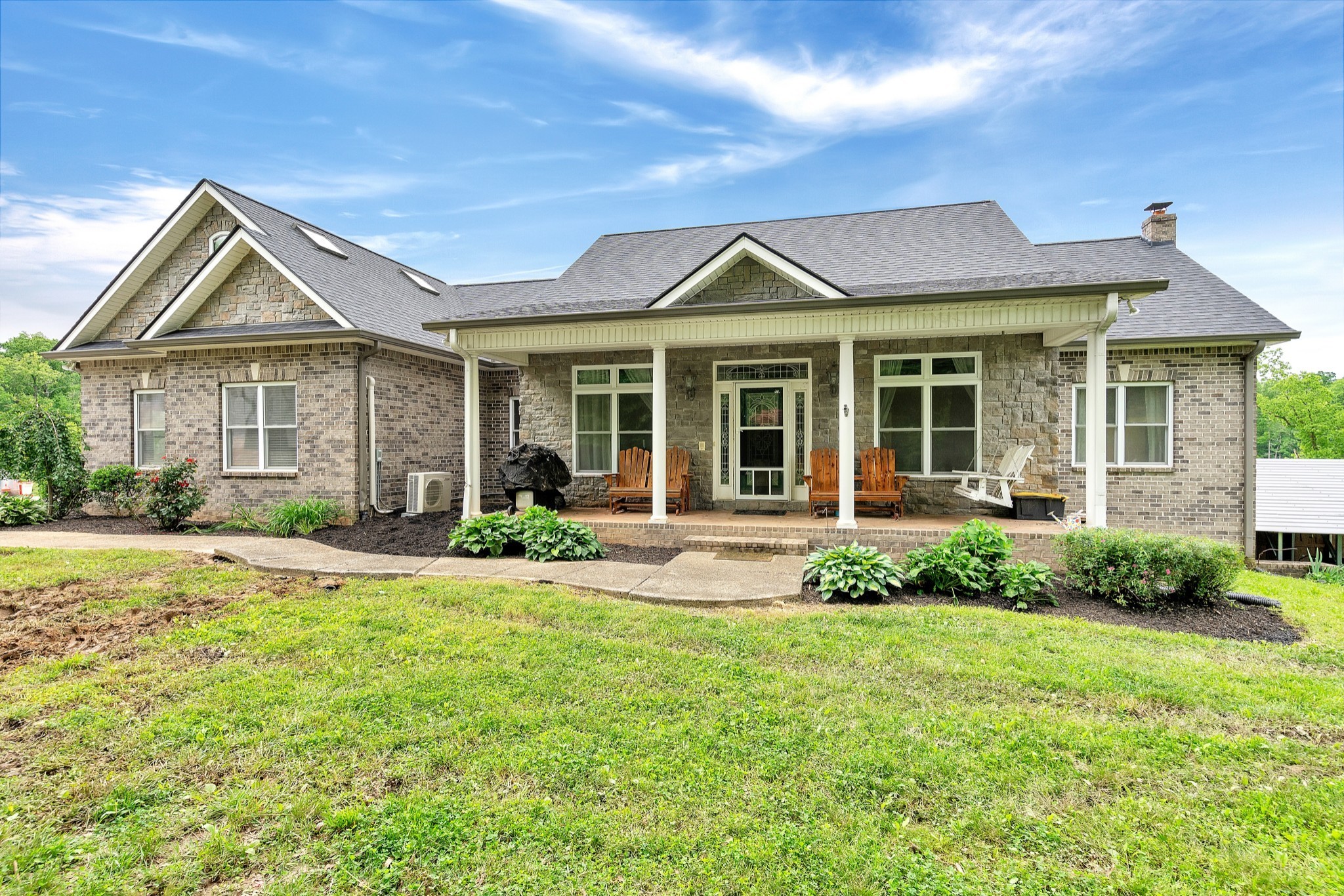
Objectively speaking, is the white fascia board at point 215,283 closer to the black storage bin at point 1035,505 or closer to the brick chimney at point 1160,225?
the black storage bin at point 1035,505

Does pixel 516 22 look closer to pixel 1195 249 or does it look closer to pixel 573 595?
pixel 573 595

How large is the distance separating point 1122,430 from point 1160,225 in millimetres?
5369

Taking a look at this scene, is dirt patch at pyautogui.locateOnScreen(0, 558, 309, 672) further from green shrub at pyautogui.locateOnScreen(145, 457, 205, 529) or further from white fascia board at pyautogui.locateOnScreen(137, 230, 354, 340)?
white fascia board at pyautogui.locateOnScreen(137, 230, 354, 340)

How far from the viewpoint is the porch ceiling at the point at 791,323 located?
7.51 meters

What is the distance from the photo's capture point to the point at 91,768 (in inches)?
112

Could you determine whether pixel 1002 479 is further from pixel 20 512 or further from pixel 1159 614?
pixel 20 512

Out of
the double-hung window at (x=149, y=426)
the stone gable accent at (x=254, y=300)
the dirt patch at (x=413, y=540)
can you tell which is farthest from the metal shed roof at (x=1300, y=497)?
the double-hung window at (x=149, y=426)

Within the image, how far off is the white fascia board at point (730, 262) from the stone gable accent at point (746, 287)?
314 millimetres

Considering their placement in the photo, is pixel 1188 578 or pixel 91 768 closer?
pixel 91 768

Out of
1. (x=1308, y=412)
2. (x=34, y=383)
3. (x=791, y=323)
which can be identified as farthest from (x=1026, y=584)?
(x=34, y=383)

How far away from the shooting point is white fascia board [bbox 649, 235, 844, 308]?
8.49m

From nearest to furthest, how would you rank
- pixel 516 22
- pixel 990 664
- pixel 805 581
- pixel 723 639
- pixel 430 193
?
1. pixel 990 664
2. pixel 723 639
3. pixel 805 581
4. pixel 516 22
5. pixel 430 193

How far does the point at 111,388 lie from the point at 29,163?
4.83 meters

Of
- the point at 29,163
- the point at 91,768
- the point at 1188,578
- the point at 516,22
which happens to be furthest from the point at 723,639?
the point at 29,163
